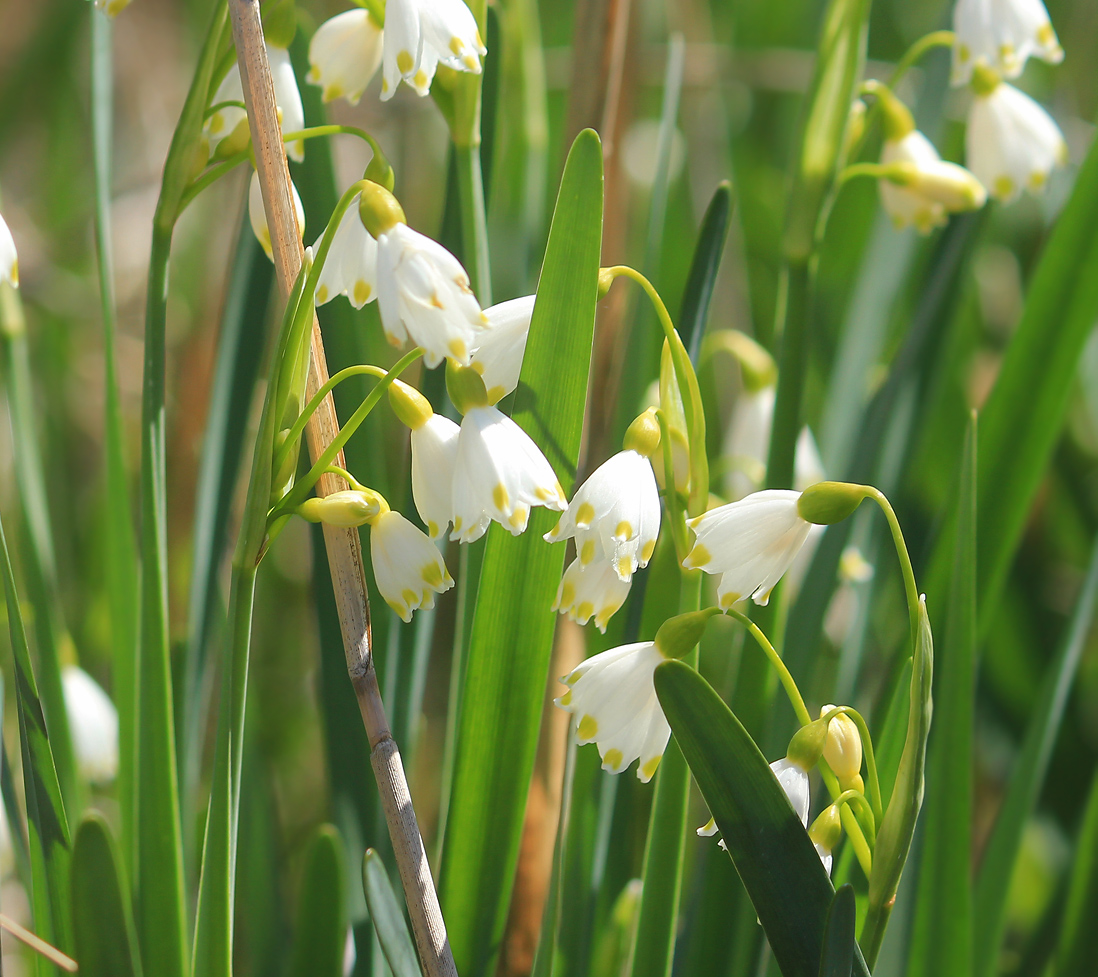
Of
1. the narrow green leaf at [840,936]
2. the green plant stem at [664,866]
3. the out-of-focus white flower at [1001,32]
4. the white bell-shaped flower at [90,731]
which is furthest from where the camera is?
the white bell-shaped flower at [90,731]

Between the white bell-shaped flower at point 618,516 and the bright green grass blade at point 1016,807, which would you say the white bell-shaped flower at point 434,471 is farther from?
the bright green grass blade at point 1016,807

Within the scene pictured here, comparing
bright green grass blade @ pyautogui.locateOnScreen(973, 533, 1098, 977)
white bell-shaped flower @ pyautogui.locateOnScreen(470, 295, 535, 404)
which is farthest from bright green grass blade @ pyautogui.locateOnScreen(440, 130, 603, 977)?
bright green grass blade @ pyautogui.locateOnScreen(973, 533, 1098, 977)

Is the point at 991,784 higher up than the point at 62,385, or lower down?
lower down

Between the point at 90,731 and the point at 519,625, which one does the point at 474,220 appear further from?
the point at 90,731

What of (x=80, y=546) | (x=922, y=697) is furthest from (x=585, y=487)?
(x=80, y=546)

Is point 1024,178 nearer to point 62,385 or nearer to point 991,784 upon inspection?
point 991,784

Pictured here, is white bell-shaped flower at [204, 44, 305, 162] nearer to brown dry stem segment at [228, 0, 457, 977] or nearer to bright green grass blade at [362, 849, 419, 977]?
brown dry stem segment at [228, 0, 457, 977]

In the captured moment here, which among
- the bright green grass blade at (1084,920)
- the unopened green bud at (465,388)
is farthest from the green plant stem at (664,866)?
the bright green grass blade at (1084,920)
